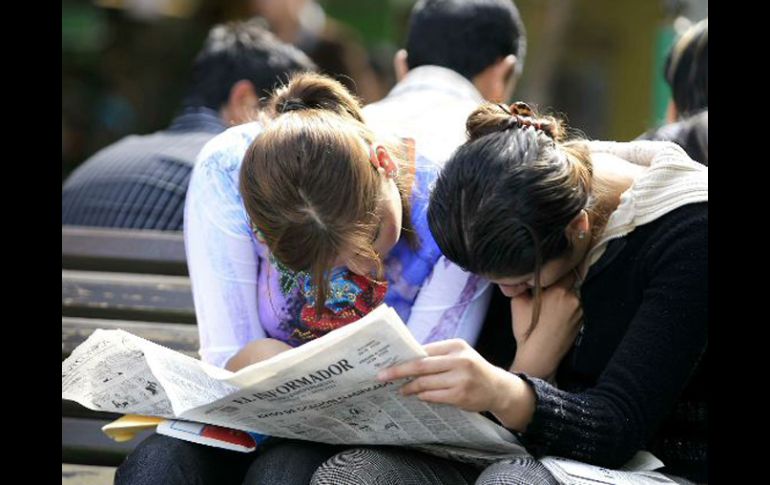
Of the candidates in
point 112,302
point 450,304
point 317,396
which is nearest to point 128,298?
point 112,302

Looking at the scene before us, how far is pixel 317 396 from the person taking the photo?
2064mm

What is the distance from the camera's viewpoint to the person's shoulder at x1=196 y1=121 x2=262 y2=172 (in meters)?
2.50

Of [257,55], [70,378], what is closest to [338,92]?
[70,378]

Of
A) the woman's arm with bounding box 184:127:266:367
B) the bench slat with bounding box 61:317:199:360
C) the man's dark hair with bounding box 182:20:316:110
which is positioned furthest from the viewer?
the man's dark hair with bounding box 182:20:316:110

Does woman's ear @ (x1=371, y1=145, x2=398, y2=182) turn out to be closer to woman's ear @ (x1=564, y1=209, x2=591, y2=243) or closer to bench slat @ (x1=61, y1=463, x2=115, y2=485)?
woman's ear @ (x1=564, y1=209, x2=591, y2=243)

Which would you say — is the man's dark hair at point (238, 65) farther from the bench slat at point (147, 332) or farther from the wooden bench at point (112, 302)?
the bench slat at point (147, 332)

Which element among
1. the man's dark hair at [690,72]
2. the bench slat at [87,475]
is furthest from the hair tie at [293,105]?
the man's dark hair at [690,72]

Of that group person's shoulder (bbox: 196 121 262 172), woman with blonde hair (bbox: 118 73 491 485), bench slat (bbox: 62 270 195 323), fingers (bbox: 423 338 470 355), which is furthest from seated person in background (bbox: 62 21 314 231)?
fingers (bbox: 423 338 470 355)

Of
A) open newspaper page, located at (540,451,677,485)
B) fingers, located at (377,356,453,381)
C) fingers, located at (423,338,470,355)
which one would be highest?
fingers, located at (423,338,470,355)

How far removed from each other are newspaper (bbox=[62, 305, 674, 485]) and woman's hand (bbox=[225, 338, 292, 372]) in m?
0.20

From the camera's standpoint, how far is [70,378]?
90.5 inches

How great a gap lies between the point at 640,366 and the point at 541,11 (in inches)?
277
